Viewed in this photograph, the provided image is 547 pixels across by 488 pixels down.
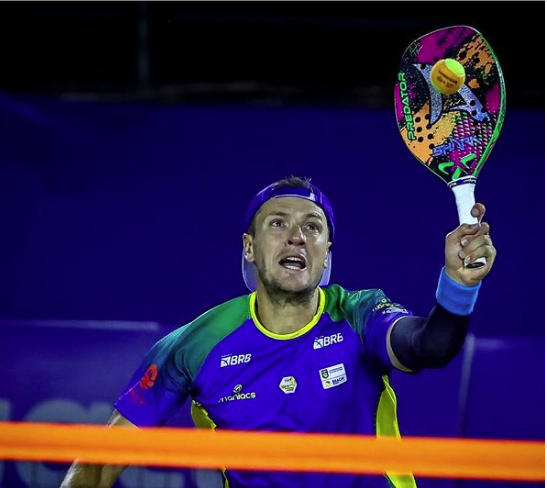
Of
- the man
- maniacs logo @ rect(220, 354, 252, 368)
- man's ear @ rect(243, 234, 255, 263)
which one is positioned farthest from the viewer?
man's ear @ rect(243, 234, 255, 263)

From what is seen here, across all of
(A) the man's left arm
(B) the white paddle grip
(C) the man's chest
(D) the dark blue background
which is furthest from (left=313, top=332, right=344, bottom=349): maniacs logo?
(D) the dark blue background

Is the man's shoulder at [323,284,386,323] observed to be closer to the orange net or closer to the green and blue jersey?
the green and blue jersey

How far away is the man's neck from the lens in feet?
10.9

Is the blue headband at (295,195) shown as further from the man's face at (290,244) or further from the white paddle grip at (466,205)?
the white paddle grip at (466,205)

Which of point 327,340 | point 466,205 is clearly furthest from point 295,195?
point 466,205

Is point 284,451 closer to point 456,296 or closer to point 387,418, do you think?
point 456,296

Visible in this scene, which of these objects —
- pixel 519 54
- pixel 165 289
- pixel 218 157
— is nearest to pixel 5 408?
pixel 165 289

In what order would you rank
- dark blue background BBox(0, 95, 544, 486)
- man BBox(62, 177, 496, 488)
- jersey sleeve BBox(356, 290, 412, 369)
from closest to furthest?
jersey sleeve BBox(356, 290, 412, 369)
man BBox(62, 177, 496, 488)
dark blue background BBox(0, 95, 544, 486)

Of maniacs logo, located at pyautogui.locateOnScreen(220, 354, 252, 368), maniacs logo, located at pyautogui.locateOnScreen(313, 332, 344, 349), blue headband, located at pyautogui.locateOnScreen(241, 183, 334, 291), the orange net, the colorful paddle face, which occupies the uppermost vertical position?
the colorful paddle face

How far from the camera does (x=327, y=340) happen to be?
3275 mm

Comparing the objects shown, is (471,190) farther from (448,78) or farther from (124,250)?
(124,250)

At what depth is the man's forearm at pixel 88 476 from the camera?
127 inches

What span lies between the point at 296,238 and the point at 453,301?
0.70 m

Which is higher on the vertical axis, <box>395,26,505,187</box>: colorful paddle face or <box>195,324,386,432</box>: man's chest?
<box>395,26,505,187</box>: colorful paddle face
